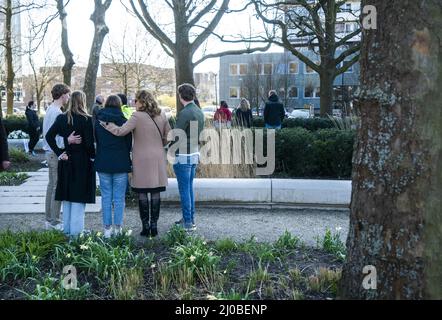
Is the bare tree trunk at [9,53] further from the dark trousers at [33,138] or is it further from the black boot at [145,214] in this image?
the black boot at [145,214]

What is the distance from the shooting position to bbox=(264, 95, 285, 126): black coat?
48.2 ft

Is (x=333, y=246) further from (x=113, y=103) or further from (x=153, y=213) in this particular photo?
(x=113, y=103)

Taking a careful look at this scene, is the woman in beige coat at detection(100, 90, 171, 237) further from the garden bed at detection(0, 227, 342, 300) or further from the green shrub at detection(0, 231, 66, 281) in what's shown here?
the green shrub at detection(0, 231, 66, 281)

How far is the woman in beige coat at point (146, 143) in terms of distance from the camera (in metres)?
6.52

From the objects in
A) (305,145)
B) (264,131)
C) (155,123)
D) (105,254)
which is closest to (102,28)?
(264,131)

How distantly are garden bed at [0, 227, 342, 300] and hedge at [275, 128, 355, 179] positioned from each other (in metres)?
4.54

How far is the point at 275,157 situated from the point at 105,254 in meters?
6.50

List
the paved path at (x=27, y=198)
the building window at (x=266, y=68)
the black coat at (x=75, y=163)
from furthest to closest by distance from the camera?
the building window at (x=266, y=68) < the paved path at (x=27, y=198) < the black coat at (x=75, y=163)

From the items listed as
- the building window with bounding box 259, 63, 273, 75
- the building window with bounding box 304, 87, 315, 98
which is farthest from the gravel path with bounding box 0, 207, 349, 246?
the building window with bounding box 304, 87, 315, 98

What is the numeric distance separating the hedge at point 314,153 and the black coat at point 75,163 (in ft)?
16.6

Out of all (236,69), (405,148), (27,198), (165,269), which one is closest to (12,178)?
(27,198)

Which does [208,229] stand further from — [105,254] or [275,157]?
[275,157]

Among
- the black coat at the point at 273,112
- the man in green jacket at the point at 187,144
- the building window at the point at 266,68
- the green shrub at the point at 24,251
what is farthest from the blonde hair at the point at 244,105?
the building window at the point at 266,68
